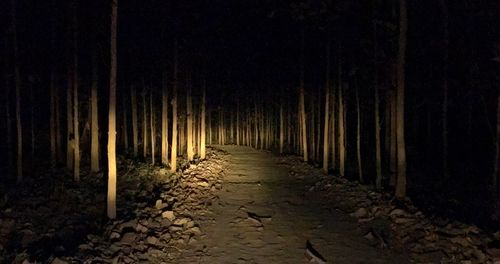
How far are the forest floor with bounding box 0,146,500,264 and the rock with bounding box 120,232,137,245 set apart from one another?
22 millimetres

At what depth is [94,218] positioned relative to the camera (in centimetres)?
1434

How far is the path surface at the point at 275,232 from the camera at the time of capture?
380 inches

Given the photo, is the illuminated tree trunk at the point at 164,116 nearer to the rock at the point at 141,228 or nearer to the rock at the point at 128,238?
the rock at the point at 141,228

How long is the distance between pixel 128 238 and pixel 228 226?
10.1 ft

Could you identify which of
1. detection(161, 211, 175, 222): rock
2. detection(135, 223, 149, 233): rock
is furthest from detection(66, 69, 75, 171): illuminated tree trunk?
detection(135, 223, 149, 233): rock

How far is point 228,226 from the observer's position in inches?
479

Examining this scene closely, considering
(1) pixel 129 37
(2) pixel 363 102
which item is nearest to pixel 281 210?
(2) pixel 363 102

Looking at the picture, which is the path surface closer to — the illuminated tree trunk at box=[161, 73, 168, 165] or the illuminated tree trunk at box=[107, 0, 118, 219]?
the illuminated tree trunk at box=[107, 0, 118, 219]

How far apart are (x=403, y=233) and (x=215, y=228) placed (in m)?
4.73

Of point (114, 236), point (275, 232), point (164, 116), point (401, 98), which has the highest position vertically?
point (401, 98)

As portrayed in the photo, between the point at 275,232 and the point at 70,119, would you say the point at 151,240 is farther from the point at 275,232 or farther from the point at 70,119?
the point at 70,119

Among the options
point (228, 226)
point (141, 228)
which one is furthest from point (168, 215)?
point (228, 226)

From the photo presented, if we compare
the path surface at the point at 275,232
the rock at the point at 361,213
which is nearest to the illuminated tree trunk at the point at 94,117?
the path surface at the point at 275,232

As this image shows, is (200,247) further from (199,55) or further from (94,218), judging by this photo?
(199,55)
